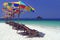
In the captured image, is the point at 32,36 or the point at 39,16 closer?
the point at 32,36

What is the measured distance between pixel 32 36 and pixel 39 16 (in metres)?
49.0

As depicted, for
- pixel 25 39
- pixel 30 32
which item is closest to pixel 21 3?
pixel 30 32

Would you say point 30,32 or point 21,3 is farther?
point 21,3

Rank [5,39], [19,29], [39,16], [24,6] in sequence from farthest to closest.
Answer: [39,16] < [19,29] < [24,6] < [5,39]

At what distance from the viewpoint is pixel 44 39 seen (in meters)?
10.5

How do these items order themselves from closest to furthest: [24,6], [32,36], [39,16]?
[32,36], [24,6], [39,16]

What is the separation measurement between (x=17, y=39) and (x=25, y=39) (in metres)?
0.44

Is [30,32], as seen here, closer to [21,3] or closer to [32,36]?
[32,36]

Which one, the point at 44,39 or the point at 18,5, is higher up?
the point at 18,5

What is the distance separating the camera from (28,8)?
12.0 metres

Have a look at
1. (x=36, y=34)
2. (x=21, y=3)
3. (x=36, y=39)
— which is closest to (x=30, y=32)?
(x=36, y=34)

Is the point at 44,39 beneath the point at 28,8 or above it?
beneath

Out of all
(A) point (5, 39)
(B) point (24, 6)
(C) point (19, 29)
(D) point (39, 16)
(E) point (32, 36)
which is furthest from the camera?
(D) point (39, 16)

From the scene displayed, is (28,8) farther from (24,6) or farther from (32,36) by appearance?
(32,36)
